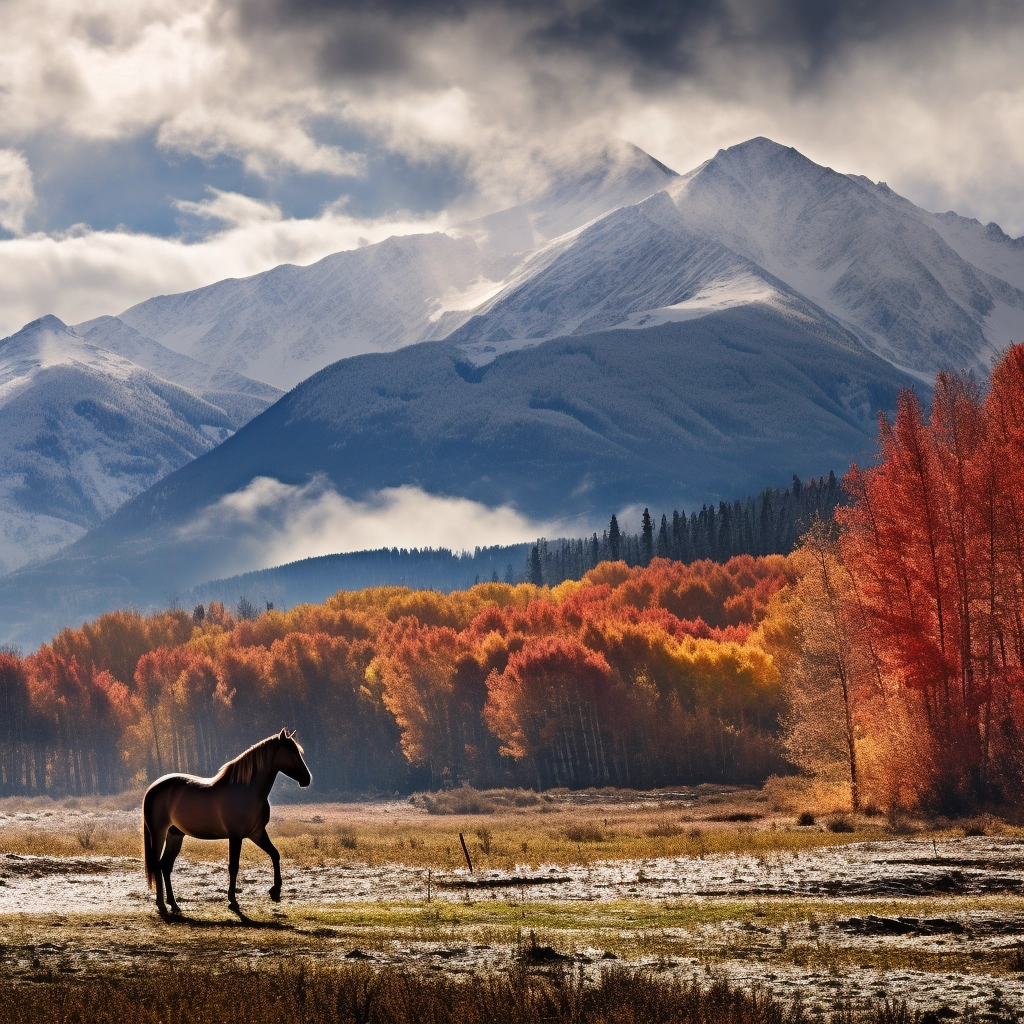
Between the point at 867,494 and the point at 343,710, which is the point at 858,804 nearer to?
the point at 867,494

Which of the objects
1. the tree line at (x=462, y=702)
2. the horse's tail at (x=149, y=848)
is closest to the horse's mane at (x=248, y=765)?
the horse's tail at (x=149, y=848)

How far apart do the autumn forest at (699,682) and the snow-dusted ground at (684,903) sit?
18.9 m

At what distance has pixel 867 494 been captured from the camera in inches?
2778

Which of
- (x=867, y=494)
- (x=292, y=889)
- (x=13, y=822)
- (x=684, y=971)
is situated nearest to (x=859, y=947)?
(x=684, y=971)

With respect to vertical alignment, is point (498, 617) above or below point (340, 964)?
above

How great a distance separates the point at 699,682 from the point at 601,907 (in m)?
97.7

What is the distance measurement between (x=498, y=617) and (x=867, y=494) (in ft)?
346

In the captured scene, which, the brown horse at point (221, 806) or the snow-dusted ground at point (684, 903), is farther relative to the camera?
the brown horse at point (221, 806)

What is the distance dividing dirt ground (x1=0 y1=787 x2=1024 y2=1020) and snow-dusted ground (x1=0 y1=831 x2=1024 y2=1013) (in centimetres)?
8

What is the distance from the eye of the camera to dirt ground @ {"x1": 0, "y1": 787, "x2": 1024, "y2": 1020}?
962 inches

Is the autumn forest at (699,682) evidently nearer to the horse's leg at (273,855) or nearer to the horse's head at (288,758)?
the horse's leg at (273,855)

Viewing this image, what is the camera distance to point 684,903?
3369 cm

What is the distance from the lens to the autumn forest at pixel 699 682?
65125 millimetres

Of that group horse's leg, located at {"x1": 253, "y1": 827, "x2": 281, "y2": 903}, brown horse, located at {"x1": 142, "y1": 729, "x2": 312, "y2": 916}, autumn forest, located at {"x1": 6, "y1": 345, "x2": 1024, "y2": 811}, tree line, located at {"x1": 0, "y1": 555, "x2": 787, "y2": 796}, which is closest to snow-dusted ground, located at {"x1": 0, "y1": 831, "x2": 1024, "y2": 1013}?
horse's leg, located at {"x1": 253, "y1": 827, "x2": 281, "y2": 903}
